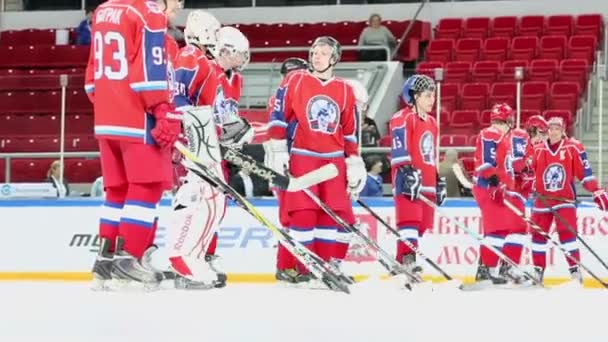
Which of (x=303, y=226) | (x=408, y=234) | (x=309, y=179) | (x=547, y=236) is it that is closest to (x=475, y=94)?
(x=547, y=236)

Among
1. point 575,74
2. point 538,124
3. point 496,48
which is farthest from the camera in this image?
point 496,48

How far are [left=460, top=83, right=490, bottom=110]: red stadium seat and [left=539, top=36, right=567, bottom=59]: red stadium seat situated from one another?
309cm

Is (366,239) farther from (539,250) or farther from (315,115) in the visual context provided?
(539,250)

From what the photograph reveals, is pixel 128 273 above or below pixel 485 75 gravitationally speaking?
below

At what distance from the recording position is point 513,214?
794 centimetres

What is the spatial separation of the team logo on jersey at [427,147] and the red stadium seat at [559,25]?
6523mm

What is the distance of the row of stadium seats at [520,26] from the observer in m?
13.2

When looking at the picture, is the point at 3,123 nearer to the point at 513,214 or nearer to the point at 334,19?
the point at 513,214

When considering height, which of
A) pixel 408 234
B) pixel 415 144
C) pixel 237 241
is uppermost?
pixel 415 144

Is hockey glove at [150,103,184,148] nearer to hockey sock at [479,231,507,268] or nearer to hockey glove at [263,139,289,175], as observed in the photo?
hockey glove at [263,139,289,175]

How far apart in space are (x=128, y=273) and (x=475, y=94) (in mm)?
5273

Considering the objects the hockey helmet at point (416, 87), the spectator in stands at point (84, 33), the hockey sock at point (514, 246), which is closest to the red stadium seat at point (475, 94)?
the hockey sock at point (514, 246)

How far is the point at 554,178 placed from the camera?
8578 mm

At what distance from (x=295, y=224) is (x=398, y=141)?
0.93m
